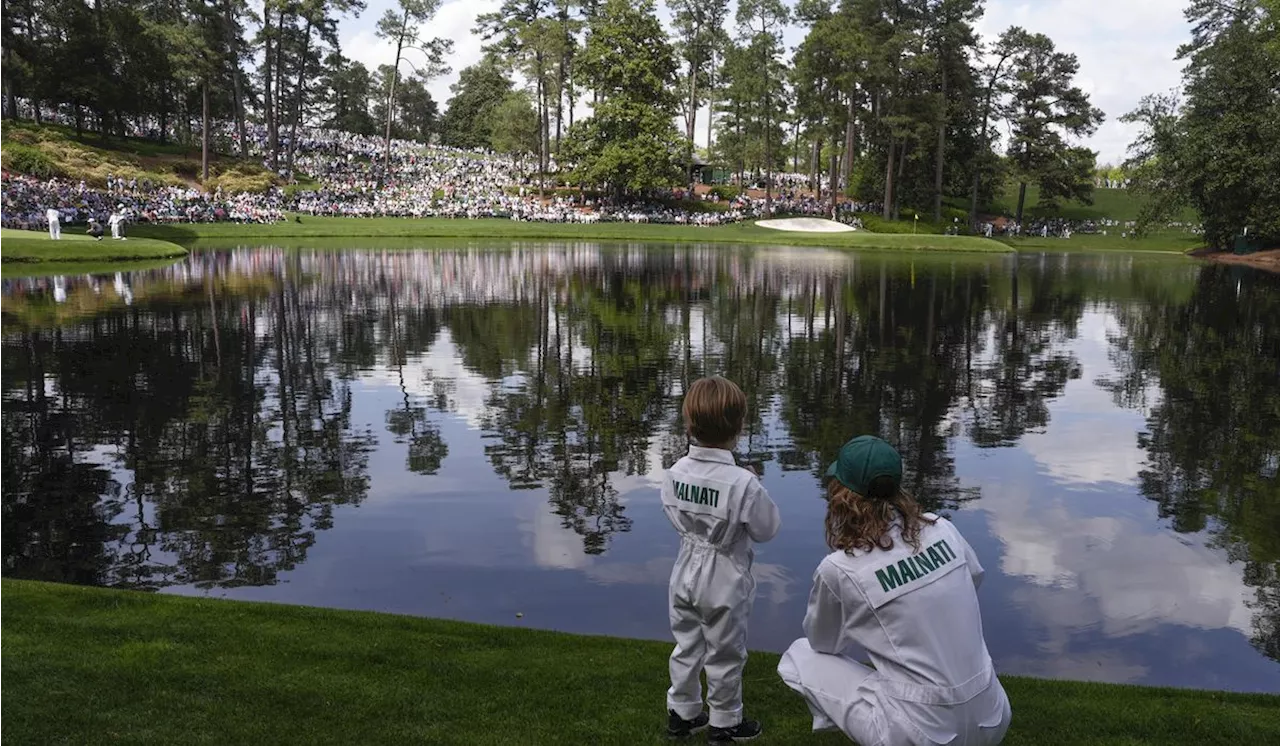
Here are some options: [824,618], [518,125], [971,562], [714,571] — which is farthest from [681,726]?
[518,125]

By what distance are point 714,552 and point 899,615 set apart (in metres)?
1.08

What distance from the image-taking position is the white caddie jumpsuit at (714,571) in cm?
414

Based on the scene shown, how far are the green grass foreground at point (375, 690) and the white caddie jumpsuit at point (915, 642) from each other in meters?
1.10

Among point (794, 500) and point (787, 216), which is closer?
point (794, 500)

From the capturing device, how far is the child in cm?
415

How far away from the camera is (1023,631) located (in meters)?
6.35

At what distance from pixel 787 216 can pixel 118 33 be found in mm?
49407

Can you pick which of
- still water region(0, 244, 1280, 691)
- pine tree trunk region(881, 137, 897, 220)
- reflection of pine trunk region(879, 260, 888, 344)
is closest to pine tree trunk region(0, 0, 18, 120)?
still water region(0, 244, 1280, 691)

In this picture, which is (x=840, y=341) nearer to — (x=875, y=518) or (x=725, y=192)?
(x=875, y=518)

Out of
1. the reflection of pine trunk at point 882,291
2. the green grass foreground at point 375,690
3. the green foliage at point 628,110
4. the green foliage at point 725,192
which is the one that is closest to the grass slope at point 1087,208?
the green foliage at point 725,192

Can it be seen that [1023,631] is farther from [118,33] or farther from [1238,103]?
[118,33]

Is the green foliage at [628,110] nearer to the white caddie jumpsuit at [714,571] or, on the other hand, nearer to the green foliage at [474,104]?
the green foliage at [474,104]

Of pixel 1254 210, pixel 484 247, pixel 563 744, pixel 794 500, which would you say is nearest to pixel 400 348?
pixel 794 500

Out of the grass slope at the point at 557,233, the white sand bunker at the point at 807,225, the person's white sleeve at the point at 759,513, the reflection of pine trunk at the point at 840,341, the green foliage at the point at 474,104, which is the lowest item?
the reflection of pine trunk at the point at 840,341
